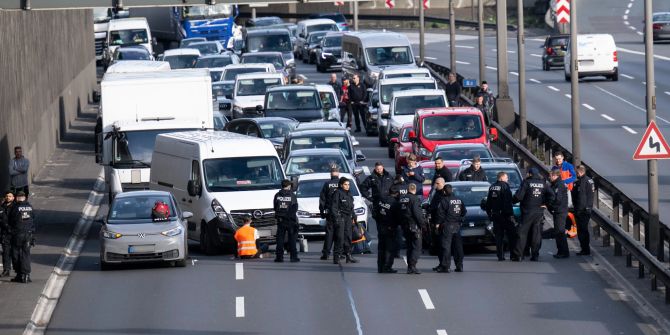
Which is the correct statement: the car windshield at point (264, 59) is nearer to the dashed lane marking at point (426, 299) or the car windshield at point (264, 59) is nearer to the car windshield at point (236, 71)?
the car windshield at point (236, 71)

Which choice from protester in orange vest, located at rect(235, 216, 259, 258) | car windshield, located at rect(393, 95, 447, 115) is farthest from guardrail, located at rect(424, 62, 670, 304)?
protester in orange vest, located at rect(235, 216, 259, 258)

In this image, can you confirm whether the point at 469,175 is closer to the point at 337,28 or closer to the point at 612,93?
the point at 612,93

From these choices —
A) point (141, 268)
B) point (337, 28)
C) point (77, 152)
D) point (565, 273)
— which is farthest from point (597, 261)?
point (337, 28)

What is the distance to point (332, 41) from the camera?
72.6m

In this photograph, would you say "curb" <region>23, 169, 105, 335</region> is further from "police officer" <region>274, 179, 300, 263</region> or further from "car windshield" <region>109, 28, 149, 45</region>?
"car windshield" <region>109, 28, 149, 45</region>

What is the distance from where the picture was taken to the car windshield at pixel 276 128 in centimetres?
4019

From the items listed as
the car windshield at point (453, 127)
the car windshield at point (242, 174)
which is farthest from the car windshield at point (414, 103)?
the car windshield at point (242, 174)

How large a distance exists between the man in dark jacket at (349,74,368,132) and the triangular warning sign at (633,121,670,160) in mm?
23134

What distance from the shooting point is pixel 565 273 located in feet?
81.9

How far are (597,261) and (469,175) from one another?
4.32m

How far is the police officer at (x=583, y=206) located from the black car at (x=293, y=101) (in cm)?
1828

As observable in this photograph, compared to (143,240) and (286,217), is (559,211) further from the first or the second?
(143,240)

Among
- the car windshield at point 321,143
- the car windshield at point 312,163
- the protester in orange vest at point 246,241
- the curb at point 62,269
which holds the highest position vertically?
the car windshield at point 321,143

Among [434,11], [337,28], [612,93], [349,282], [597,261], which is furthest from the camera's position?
[434,11]
